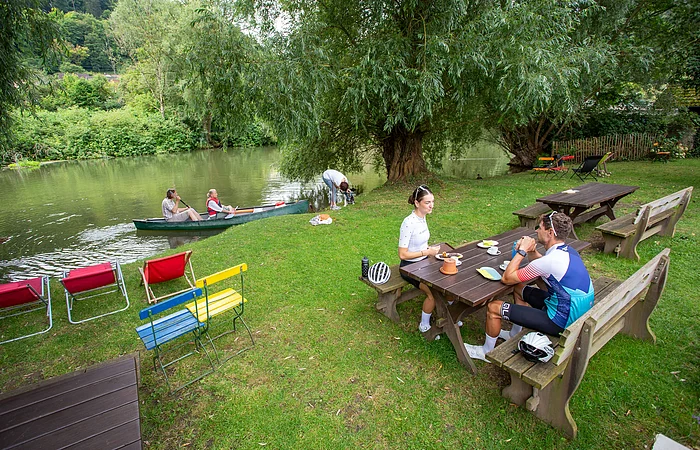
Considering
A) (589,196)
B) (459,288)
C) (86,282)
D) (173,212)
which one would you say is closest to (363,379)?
(459,288)

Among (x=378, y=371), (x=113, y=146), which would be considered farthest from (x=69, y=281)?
(x=113, y=146)

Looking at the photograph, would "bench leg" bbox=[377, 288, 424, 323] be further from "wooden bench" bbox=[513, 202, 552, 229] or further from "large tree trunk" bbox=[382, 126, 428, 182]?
"large tree trunk" bbox=[382, 126, 428, 182]

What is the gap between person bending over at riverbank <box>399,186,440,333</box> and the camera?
157 inches

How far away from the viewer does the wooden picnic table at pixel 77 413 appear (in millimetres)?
2248

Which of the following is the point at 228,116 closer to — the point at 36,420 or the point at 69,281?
the point at 69,281

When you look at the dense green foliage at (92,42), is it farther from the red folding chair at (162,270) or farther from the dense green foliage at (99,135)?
the red folding chair at (162,270)

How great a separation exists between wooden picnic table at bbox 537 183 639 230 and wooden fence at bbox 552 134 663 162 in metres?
12.0

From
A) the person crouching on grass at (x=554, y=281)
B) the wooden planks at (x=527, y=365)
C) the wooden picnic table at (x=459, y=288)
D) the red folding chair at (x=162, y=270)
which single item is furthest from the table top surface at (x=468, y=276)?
the red folding chair at (x=162, y=270)

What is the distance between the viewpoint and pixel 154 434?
304cm

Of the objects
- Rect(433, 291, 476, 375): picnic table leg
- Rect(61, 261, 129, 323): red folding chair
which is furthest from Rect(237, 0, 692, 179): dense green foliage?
Rect(433, 291, 476, 375): picnic table leg

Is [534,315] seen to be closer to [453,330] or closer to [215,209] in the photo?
[453,330]

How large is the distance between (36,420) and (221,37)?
8.37m

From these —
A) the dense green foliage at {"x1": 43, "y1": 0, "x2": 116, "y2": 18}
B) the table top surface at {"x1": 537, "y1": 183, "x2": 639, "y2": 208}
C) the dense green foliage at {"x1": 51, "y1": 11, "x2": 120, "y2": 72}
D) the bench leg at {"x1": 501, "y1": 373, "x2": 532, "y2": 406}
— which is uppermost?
the dense green foliage at {"x1": 43, "y1": 0, "x2": 116, "y2": 18}

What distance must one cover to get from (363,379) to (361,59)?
895 cm
